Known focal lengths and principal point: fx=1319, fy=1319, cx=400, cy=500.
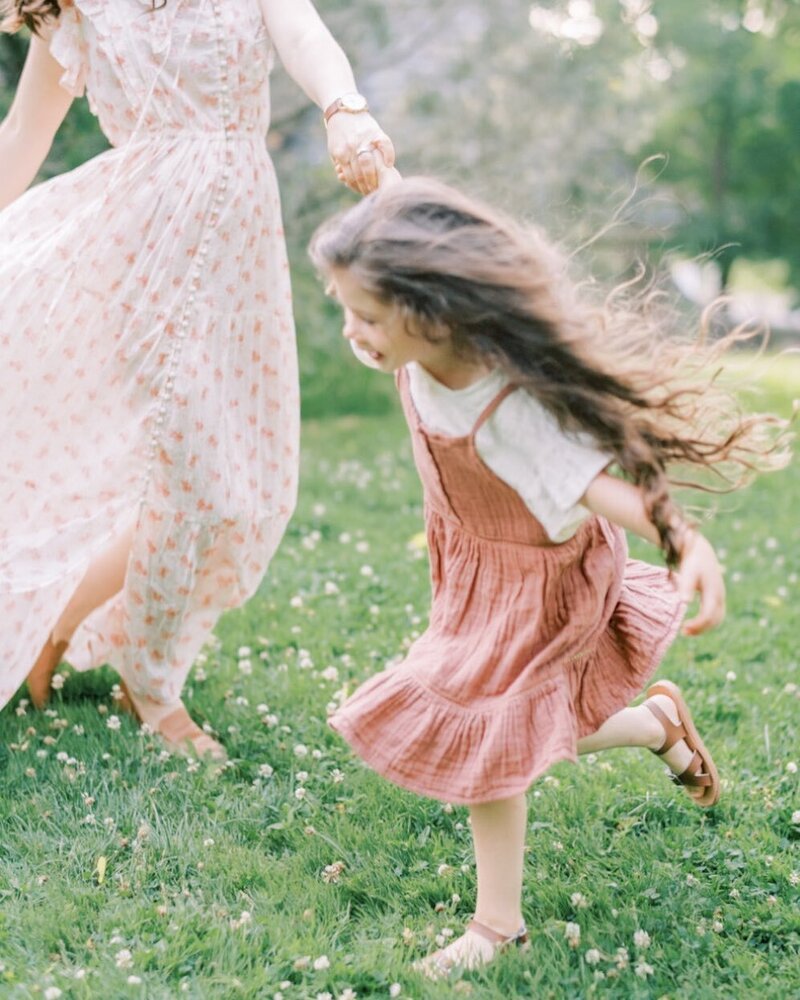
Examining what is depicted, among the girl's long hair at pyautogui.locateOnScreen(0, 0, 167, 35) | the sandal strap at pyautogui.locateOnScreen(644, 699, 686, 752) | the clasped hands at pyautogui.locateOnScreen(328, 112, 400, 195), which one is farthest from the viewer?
the girl's long hair at pyautogui.locateOnScreen(0, 0, 167, 35)

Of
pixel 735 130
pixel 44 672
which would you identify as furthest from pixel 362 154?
pixel 735 130

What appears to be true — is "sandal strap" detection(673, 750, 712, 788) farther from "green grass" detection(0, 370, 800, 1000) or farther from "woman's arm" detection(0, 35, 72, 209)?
"woman's arm" detection(0, 35, 72, 209)

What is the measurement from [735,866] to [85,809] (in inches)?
64.5

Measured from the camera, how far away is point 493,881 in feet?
9.10

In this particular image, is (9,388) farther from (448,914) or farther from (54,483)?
(448,914)

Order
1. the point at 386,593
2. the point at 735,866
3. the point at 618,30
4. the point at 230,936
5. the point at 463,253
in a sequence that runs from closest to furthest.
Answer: the point at 463,253, the point at 230,936, the point at 735,866, the point at 386,593, the point at 618,30

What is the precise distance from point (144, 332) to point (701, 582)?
1881 mm

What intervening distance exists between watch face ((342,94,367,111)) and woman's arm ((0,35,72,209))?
1.02 meters

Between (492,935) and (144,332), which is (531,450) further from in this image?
(144,332)

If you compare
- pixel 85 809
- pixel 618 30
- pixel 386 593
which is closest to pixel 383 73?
pixel 618 30

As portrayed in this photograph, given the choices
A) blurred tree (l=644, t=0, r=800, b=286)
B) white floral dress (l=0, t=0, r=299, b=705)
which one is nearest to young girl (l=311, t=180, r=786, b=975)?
white floral dress (l=0, t=0, r=299, b=705)

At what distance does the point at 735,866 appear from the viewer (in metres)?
3.18

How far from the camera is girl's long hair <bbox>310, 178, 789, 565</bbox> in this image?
8.16ft

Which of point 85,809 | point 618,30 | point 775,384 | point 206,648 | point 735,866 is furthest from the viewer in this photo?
point 775,384
